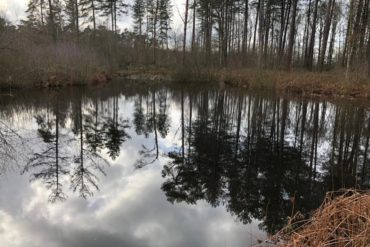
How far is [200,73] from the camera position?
2617 centimetres

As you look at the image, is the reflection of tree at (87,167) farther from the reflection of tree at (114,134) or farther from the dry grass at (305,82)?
the dry grass at (305,82)

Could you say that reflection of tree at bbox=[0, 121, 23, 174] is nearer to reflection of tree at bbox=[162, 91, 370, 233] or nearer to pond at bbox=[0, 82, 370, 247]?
pond at bbox=[0, 82, 370, 247]

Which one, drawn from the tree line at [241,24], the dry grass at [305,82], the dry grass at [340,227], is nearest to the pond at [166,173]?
the dry grass at [340,227]

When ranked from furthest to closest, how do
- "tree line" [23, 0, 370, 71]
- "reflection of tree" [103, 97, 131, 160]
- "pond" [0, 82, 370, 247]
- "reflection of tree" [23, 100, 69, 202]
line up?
"tree line" [23, 0, 370, 71] → "reflection of tree" [103, 97, 131, 160] → "reflection of tree" [23, 100, 69, 202] → "pond" [0, 82, 370, 247]

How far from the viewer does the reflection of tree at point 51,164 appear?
580 cm

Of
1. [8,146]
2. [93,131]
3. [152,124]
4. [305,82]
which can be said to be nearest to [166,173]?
[8,146]

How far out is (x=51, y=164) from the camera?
7004mm

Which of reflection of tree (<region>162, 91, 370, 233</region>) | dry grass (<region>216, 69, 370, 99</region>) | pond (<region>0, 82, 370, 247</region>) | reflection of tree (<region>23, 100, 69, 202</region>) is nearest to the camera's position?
pond (<region>0, 82, 370, 247</region>)

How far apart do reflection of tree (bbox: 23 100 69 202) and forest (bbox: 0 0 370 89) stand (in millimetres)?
7272

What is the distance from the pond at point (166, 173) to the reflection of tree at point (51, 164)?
0.02 m

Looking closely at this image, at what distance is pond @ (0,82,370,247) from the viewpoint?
4.48m

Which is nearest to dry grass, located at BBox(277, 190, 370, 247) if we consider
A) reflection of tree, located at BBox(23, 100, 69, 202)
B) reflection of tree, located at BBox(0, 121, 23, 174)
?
reflection of tree, located at BBox(23, 100, 69, 202)

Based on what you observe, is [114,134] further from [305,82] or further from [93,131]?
[305,82]

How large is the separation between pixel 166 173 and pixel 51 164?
2.31 meters
